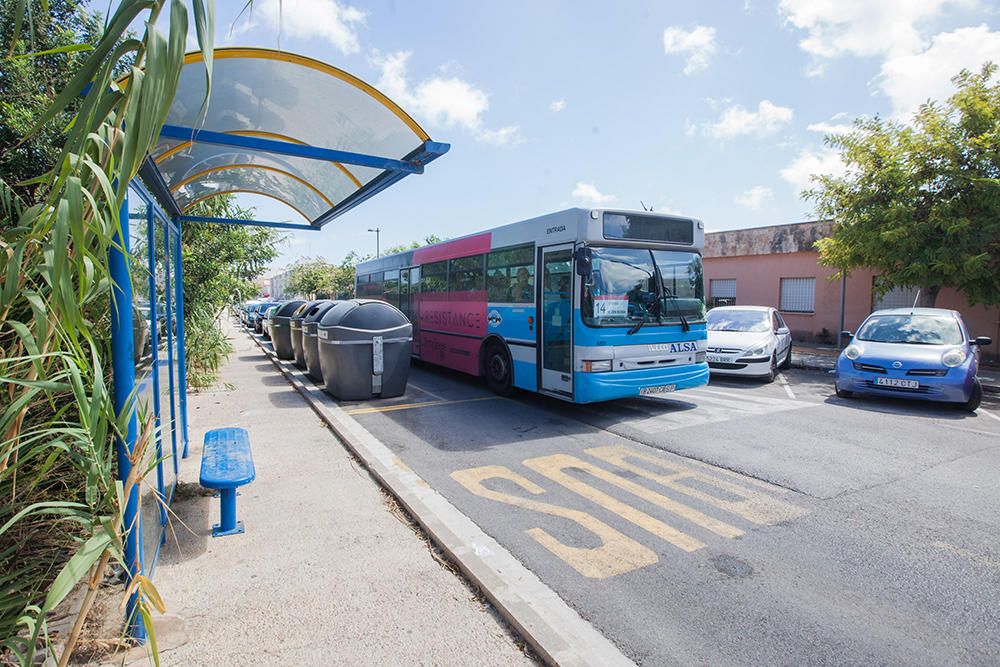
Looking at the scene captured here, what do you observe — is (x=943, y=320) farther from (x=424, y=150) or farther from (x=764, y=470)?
(x=424, y=150)

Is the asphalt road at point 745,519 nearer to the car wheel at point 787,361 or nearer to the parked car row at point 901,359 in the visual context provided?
the parked car row at point 901,359

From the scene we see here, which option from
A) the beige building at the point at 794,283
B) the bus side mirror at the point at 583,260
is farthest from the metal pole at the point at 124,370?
the beige building at the point at 794,283

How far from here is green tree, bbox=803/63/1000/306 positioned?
12.2m

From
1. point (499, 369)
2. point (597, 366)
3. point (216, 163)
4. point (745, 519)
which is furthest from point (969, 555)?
point (216, 163)

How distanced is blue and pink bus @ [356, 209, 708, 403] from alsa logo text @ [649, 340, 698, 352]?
15 mm

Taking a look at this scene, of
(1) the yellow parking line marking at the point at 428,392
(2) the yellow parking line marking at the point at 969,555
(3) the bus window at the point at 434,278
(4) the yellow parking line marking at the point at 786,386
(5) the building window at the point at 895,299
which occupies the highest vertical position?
(3) the bus window at the point at 434,278

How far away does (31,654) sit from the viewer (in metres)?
1.52

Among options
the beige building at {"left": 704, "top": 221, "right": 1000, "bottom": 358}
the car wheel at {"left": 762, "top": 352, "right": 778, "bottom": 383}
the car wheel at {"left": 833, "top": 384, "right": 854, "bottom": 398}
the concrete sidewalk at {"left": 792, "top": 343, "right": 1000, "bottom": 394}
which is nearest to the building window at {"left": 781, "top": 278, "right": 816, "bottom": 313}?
the beige building at {"left": 704, "top": 221, "right": 1000, "bottom": 358}

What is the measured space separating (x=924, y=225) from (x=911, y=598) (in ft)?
40.7

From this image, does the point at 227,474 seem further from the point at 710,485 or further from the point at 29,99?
the point at 29,99

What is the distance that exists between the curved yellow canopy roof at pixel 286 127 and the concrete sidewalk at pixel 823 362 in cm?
1097

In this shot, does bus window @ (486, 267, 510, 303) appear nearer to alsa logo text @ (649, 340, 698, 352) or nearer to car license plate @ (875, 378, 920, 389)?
alsa logo text @ (649, 340, 698, 352)

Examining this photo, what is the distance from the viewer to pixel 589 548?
402 centimetres

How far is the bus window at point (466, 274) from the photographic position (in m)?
10.4
